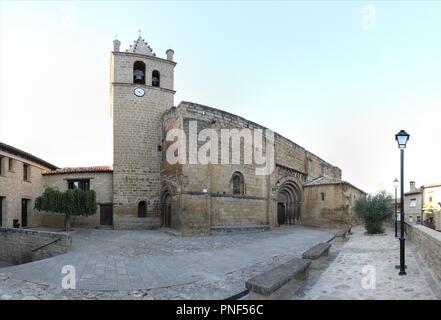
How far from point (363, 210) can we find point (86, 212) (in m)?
15.5

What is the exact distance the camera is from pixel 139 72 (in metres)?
19.7

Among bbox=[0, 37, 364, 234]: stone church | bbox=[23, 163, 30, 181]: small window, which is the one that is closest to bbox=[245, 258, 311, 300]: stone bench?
bbox=[0, 37, 364, 234]: stone church

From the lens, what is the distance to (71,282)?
19.4ft

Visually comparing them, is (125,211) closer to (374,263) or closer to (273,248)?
(273,248)

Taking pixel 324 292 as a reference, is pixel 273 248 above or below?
below

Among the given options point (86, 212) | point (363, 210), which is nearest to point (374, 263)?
point (363, 210)

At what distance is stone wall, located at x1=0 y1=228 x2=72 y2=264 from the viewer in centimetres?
1066

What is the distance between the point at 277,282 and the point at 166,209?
13.9 meters

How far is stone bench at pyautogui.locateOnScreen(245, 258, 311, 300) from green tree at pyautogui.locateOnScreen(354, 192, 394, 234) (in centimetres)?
1221

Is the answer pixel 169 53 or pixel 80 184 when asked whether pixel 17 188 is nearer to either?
pixel 80 184

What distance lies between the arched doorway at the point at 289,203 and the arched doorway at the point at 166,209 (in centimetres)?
957

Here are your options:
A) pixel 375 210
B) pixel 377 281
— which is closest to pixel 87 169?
pixel 375 210

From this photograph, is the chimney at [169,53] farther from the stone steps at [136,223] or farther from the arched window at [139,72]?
the stone steps at [136,223]

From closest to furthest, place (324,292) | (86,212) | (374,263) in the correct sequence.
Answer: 1. (324,292)
2. (374,263)
3. (86,212)
